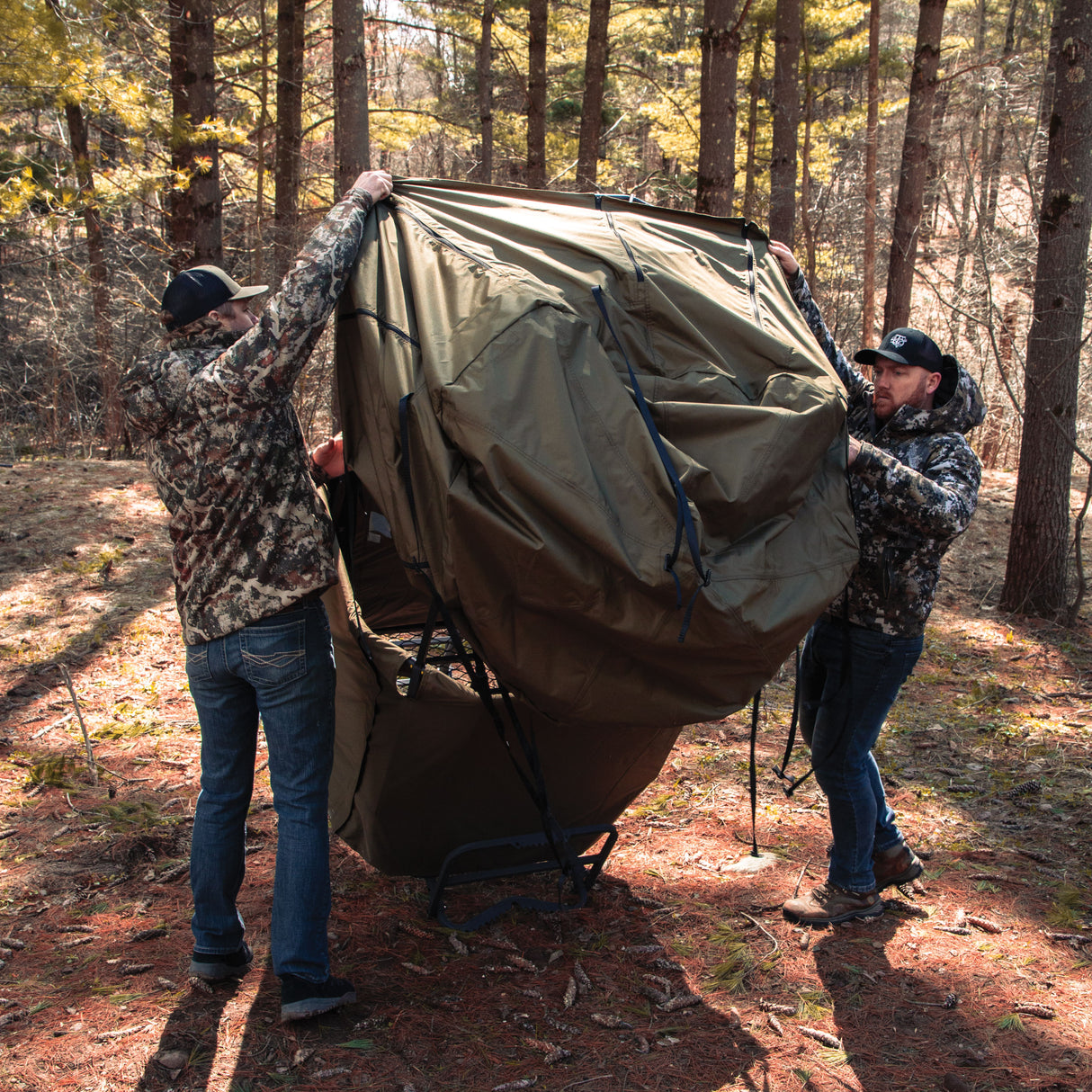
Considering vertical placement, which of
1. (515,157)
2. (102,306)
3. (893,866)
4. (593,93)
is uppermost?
(515,157)

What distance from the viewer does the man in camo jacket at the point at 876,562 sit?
2.87 meters

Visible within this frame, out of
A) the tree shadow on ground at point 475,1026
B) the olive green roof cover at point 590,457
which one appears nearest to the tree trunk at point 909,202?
the olive green roof cover at point 590,457

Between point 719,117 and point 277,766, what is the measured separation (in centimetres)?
558

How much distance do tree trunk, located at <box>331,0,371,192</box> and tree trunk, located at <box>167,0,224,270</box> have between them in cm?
242

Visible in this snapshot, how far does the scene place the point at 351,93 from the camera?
629cm

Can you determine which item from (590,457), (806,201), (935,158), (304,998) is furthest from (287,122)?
(935,158)

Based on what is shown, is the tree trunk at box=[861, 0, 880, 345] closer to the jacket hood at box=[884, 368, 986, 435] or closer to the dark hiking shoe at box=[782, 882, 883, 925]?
the jacket hood at box=[884, 368, 986, 435]

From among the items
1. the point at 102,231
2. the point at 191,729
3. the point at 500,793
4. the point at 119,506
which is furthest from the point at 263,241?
the point at 500,793

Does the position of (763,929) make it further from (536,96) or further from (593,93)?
(536,96)

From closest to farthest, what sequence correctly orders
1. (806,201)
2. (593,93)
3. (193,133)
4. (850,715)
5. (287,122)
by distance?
1. (850,715)
2. (193,133)
3. (287,122)
4. (593,93)
5. (806,201)

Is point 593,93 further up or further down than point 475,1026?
further up

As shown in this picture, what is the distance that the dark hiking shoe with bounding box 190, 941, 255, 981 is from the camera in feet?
9.40

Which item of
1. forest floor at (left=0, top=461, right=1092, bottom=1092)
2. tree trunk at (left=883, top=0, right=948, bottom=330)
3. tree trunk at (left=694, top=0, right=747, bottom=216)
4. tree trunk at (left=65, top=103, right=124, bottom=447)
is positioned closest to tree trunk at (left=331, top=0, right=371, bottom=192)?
tree trunk at (left=694, top=0, right=747, bottom=216)

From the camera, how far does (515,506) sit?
221cm
